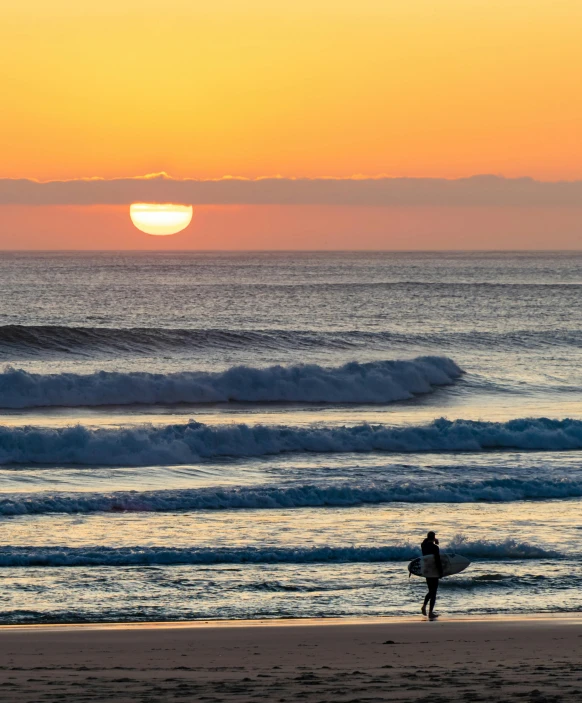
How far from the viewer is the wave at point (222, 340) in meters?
43.3

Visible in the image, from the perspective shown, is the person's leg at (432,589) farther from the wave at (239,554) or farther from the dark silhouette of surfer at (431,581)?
the wave at (239,554)

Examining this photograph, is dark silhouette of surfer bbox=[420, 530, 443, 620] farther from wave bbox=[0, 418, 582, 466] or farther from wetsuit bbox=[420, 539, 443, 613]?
wave bbox=[0, 418, 582, 466]

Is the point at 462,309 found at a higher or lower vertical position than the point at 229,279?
lower

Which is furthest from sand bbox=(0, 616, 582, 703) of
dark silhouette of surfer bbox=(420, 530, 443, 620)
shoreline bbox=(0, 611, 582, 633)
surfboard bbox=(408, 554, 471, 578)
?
surfboard bbox=(408, 554, 471, 578)

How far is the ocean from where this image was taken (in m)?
13.5

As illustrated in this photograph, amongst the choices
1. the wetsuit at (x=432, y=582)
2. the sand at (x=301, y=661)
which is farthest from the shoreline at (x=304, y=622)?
the wetsuit at (x=432, y=582)

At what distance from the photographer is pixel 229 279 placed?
114m

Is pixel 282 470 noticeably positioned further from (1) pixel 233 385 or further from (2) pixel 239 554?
(1) pixel 233 385

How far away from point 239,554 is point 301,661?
516cm

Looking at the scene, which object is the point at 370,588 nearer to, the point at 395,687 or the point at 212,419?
the point at 395,687

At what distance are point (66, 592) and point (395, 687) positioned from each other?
6012mm

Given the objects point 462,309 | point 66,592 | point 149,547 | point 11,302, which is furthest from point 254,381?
point 11,302

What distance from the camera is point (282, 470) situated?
74.1 feet

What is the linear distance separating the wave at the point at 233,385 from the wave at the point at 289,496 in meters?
14.3
